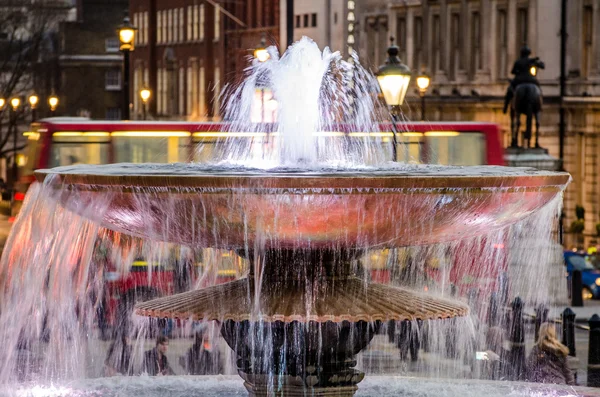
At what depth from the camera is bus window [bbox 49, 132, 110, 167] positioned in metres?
30.7

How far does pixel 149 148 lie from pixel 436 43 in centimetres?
4778

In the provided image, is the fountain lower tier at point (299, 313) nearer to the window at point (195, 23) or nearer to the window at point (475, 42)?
the window at point (475, 42)

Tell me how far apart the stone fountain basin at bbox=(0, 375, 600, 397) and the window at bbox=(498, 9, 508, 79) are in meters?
55.9

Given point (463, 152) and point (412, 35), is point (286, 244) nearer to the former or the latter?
point (463, 152)

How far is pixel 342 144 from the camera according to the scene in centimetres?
2925

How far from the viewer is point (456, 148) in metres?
31.2

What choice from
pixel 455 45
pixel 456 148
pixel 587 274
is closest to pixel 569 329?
pixel 456 148

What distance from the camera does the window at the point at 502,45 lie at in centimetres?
7038

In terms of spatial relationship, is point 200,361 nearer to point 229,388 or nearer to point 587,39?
point 229,388

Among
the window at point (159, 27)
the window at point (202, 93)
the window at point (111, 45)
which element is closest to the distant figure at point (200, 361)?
the window at point (202, 93)

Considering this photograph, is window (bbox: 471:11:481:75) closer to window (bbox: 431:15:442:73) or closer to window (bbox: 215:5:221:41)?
window (bbox: 431:15:442:73)

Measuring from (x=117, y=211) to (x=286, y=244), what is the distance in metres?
1.15

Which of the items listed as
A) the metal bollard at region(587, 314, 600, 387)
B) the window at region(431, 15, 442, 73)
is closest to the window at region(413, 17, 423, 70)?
the window at region(431, 15, 442, 73)

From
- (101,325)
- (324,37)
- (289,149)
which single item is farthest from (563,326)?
(324,37)
